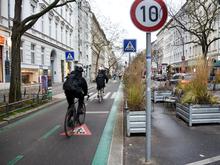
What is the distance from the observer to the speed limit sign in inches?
181

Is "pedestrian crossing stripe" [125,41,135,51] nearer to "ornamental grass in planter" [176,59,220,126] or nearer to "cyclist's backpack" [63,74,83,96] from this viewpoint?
"ornamental grass in planter" [176,59,220,126]

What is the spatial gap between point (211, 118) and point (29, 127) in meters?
5.16

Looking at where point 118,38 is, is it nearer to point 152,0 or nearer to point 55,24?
point 55,24

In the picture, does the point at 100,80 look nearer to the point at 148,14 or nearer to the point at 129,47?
the point at 129,47

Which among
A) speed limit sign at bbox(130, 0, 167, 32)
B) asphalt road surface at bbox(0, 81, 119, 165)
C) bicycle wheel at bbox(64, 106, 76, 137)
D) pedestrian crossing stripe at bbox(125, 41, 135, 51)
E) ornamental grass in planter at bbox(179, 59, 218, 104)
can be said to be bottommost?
asphalt road surface at bbox(0, 81, 119, 165)

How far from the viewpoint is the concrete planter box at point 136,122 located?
22.4ft

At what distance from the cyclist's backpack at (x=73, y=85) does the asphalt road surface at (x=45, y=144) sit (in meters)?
1.12

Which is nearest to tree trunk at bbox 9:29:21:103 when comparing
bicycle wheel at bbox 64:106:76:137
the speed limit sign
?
bicycle wheel at bbox 64:106:76:137

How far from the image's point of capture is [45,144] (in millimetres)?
6375

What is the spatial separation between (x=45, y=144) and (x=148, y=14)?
364 cm

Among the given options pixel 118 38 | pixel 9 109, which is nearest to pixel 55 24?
pixel 118 38

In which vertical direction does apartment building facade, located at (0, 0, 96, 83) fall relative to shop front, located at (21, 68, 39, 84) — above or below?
above

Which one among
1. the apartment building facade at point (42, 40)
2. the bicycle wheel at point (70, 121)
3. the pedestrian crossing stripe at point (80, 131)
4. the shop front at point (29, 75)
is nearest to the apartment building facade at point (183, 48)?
the pedestrian crossing stripe at point (80, 131)

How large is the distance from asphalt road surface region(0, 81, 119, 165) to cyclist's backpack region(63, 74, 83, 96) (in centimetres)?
112
